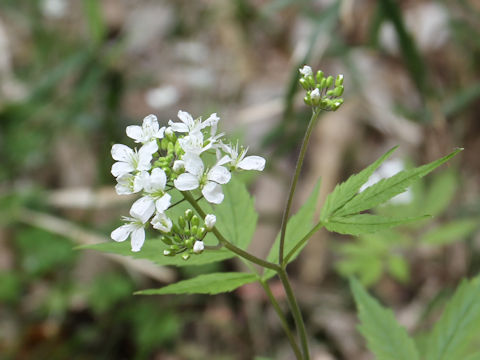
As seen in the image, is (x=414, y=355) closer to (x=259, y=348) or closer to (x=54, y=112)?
(x=259, y=348)

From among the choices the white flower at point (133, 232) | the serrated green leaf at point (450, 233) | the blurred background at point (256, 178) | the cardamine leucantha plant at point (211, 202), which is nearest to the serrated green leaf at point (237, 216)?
the cardamine leucantha plant at point (211, 202)

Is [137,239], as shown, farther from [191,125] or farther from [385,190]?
[385,190]

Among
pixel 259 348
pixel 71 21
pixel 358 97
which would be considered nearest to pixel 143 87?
pixel 71 21

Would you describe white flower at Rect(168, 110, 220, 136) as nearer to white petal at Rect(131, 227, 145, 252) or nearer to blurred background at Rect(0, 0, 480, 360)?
white petal at Rect(131, 227, 145, 252)

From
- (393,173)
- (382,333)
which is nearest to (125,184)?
(382,333)

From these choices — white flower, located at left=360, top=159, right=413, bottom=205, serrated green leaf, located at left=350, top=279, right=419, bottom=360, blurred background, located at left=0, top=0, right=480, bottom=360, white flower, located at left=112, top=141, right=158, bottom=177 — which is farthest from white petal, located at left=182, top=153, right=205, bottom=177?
white flower, located at left=360, top=159, right=413, bottom=205
